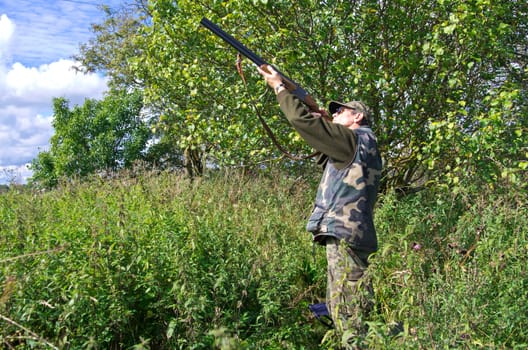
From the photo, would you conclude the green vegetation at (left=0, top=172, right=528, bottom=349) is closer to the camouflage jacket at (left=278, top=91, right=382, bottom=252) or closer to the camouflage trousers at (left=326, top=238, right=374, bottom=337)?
the camouflage trousers at (left=326, top=238, right=374, bottom=337)

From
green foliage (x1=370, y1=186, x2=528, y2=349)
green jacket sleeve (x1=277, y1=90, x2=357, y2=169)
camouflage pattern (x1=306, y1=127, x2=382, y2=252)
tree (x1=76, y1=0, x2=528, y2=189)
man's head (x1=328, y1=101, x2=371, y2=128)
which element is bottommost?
green foliage (x1=370, y1=186, x2=528, y2=349)

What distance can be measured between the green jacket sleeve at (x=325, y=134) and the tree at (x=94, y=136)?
14.5 meters

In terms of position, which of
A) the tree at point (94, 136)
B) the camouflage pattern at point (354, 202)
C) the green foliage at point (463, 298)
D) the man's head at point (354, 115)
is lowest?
the green foliage at point (463, 298)

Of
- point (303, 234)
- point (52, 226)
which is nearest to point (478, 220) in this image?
point (303, 234)

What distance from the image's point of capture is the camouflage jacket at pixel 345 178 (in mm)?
3695

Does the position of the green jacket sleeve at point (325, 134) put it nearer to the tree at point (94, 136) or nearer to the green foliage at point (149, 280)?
the green foliage at point (149, 280)

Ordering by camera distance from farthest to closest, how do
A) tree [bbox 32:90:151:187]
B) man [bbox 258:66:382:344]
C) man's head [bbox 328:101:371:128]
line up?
1. tree [bbox 32:90:151:187]
2. man's head [bbox 328:101:371:128]
3. man [bbox 258:66:382:344]

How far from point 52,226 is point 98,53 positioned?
19.4 metres

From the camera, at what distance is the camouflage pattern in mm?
3697

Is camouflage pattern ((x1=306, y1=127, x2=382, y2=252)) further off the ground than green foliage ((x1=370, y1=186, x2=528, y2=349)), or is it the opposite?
camouflage pattern ((x1=306, y1=127, x2=382, y2=252))

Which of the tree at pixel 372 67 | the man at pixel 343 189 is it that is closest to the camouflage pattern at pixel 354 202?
the man at pixel 343 189

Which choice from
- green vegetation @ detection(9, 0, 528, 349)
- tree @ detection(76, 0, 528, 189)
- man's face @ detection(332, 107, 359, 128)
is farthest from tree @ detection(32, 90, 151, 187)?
man's face @ detection(332, 107, 359, 128)

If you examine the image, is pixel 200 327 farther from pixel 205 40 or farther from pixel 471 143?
pixel 205 40

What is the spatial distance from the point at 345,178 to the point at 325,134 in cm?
39
